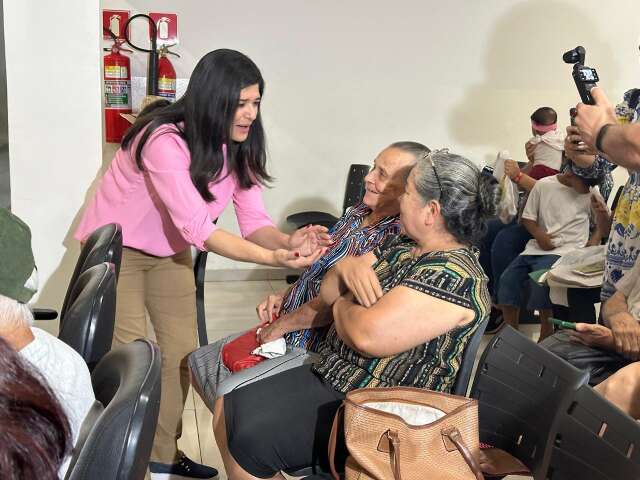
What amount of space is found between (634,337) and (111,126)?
2.78 meters

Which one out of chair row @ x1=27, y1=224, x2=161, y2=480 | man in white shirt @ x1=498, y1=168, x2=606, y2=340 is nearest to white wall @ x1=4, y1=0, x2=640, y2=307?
man in white shirt @ x1=498, y1=168, x2=606, y2=340

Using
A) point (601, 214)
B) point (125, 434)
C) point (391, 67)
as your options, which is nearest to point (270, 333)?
point (125, 434)

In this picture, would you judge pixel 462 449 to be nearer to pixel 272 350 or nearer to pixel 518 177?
pixel 272 350

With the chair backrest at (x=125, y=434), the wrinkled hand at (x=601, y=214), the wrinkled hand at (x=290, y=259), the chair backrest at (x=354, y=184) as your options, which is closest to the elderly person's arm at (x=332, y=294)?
the wrinkled hand at (x=290, y=259)

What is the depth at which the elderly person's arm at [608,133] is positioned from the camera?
2.02m

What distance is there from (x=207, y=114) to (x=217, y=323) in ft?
7.33

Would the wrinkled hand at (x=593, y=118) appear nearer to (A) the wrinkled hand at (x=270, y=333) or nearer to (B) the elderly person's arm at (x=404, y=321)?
(B) the elderly person's arm at (x=404, y=321)

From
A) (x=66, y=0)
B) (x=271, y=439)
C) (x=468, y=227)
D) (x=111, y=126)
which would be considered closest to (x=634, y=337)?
(x=468, y=227)

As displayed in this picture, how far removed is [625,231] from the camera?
2480 mm

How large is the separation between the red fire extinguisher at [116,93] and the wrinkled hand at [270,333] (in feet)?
5.97

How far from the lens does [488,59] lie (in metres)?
5.45

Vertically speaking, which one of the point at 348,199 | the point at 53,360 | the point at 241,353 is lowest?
the point at 241,353

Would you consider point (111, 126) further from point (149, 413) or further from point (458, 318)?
point (149, 413)

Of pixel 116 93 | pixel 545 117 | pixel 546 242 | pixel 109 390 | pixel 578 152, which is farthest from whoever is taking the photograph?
pixel 545 117
